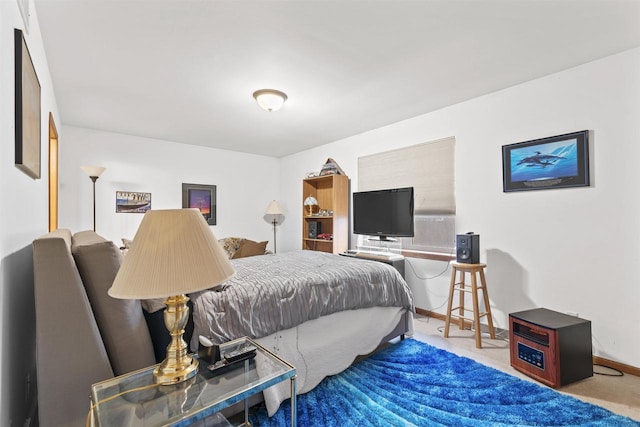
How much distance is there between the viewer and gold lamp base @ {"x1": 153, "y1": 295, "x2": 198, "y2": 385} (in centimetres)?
122

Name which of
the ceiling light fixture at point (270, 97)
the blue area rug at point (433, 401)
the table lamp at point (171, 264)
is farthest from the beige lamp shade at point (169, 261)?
the ceiling light fixture at point (270, 97)

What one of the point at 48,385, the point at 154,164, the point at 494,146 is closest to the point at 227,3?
the point at 48,385

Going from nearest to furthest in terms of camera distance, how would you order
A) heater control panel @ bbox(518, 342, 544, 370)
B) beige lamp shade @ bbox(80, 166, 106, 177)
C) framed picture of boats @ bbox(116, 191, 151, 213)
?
heater control panel @ bbox(518, 342, 544, 370) → beige lamp shade @ bbox(80, 166, 106, 177) → framed picture of boats @ bbox(116, 191, 151, 213)

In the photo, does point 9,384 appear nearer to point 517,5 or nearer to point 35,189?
point 35,189

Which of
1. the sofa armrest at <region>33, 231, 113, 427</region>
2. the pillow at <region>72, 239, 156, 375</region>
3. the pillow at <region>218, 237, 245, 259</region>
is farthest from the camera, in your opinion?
the pillow at <region>218, 237, 245, 259</region>

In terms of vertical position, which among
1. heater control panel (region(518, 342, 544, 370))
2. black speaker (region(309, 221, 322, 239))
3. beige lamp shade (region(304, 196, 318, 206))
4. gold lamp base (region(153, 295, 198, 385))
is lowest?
heater control panel (region(518, 342, 544, 370))

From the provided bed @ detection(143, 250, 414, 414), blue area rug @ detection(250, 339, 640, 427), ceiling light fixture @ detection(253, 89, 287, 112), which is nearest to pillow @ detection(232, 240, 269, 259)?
bed @ detection(143, 250, 414, 414)

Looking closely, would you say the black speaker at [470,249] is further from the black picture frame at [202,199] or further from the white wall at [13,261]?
the black picture frame at [202,199]

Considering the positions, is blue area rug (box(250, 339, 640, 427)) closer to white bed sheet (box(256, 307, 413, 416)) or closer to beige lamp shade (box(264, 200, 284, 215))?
white bed sheet (box(256, 307, 413, 416))

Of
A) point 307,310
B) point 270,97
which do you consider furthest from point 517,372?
point 270,97

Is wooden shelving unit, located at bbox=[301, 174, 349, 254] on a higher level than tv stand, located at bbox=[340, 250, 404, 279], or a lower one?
higher

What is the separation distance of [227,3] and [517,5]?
69.7 inches

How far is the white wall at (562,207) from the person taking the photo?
7.72 ft

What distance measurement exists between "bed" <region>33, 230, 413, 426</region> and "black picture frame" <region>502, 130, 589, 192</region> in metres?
1.57
